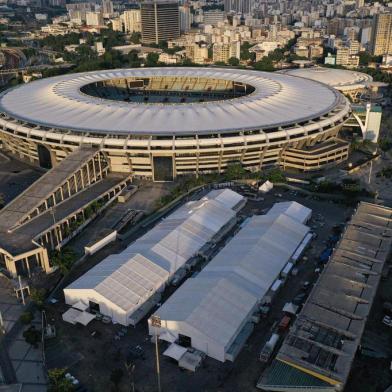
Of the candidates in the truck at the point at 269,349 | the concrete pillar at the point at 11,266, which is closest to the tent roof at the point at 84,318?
the concrete pillar at the point at 11,266

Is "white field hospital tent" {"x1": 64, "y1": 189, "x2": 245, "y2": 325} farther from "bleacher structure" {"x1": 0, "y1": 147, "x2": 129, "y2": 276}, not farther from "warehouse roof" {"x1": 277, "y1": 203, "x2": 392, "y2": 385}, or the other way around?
"warehouse roof" {"x1": 277, "y1": 203, "x2": 392, "y2": 385}

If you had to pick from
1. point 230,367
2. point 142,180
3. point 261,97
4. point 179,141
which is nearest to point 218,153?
point 179,141

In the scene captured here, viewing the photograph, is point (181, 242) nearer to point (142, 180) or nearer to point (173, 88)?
point (142, 180)

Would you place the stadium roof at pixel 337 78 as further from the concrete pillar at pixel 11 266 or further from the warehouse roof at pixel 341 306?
the concrete pillar at pixel 11 266

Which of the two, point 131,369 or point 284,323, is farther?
point 284,323

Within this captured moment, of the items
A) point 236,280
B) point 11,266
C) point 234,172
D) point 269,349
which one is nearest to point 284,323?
point 269,349

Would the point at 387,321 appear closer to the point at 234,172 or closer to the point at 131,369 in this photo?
the point at 131,369
